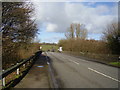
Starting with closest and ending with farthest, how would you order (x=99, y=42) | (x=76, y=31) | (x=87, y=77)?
(x=87, y=77), (x=99, y=42), (x=76, y=31)

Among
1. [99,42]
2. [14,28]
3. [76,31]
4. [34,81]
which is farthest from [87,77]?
[76,31]

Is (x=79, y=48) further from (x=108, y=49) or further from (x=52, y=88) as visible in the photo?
(x=52, y=88)

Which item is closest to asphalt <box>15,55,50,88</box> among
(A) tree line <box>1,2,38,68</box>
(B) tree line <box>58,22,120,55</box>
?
(A) tree line <box>1,2,38,68</box>

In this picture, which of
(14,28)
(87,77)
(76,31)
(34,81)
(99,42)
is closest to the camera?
(34,81)

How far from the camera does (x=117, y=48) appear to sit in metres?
22.6

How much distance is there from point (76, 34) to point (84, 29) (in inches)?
170

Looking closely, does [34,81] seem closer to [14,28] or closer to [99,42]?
[14,28]

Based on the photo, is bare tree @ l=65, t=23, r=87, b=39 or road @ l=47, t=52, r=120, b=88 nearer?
road @ l=47, t=52, r=120, b=88

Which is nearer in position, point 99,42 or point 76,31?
point 99,42

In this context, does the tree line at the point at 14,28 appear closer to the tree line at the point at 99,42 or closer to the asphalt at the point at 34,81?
the asphalt at the point at 34,81

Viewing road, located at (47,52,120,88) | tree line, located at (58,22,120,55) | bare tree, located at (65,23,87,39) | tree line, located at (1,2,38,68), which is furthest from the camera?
bare tree, located at (65,23,87,39)

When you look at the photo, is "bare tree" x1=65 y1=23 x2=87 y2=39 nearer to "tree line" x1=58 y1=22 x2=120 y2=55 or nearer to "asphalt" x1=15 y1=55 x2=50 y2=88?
"tree line" x1=58 y1=22 x2=120 y2=55

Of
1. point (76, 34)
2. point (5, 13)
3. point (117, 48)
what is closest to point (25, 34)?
point (5, 13)

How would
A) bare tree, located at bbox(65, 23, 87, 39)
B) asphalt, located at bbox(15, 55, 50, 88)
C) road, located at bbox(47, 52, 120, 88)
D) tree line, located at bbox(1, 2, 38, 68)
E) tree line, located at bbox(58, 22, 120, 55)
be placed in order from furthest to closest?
bare tree, located at bbox(65, 23, 87, 39) < tree line, located at bbox(58, 22, 120, 55) < tree line, located at bbox(1, 2, 38, 68) < road, located at bbox(47, 52, 120, 88) < asphalt, located at bbox(15, 55, 50, 88)
